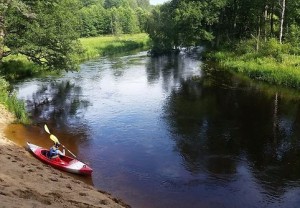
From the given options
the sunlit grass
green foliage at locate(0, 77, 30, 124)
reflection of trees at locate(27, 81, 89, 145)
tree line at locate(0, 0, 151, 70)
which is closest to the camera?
green foliage at locate(0, 77, 30, 124)

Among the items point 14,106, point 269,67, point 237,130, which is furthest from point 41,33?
point 269,67

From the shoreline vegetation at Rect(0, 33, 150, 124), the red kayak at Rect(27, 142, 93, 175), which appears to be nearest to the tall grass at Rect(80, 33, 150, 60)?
the shoreline vegetation at Rect(0, 33, 150, 124)

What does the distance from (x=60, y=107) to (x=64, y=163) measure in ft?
39.9

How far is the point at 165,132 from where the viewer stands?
2267 centimetres

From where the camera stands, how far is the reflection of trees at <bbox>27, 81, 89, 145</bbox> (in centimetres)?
2397

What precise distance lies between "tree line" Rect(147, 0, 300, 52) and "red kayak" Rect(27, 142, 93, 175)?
1308 inches

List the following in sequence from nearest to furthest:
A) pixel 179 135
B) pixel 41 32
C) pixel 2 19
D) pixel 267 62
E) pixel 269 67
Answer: pixel 179 135, pixel 2 19, pixel 41 32, pixel 269 67, pixel 267 62

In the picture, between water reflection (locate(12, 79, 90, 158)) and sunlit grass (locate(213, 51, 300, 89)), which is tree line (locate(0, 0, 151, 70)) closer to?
water reflection (locate(12, 79, 90, 158))

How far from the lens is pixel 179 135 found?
72.5 ft

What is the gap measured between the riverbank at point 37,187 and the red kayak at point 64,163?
1.04 feet

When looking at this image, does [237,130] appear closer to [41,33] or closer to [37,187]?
[37,187]

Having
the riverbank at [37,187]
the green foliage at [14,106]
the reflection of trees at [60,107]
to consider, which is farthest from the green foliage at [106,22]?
the riverbank at [37,187]

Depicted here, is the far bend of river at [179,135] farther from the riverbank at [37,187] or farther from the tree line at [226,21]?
the tree line at [226,21]

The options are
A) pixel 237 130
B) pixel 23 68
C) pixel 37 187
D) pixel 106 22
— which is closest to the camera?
pixel 37 187
